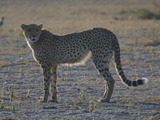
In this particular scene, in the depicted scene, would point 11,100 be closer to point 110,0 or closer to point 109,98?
point 109,98

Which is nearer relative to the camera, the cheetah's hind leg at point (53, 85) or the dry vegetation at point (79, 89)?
the dry vegetation at point (79, 89)

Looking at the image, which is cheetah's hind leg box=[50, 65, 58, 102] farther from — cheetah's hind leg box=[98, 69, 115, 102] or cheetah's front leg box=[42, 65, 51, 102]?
cheetah's hind leg box=[98, 69, 115, 102]

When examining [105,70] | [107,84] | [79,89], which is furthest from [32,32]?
[79,89]

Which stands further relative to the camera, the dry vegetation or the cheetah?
the cheetah

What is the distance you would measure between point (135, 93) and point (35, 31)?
87.2 inches

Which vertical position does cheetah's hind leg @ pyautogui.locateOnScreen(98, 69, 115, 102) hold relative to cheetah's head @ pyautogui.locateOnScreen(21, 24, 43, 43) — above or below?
below

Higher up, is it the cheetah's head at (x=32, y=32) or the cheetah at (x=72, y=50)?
the cheetah's head at (x=32, y=32)

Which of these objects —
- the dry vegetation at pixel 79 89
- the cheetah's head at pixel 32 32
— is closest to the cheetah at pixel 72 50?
the cheetah's head at pixel 32 32

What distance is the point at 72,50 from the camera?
11.5 metres

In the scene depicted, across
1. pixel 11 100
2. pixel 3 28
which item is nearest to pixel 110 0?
pixel 3 28

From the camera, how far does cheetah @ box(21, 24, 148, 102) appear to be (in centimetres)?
1136

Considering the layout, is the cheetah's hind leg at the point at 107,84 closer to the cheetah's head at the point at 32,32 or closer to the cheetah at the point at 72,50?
the cheetah at the point at 72,50

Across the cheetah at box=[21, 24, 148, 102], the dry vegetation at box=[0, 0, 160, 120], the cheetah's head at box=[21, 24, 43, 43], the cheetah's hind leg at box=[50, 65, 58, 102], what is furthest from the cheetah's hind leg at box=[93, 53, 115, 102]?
the cheetah's head at box=[21, 24, 43, 43]

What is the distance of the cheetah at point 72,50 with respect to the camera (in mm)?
11359
